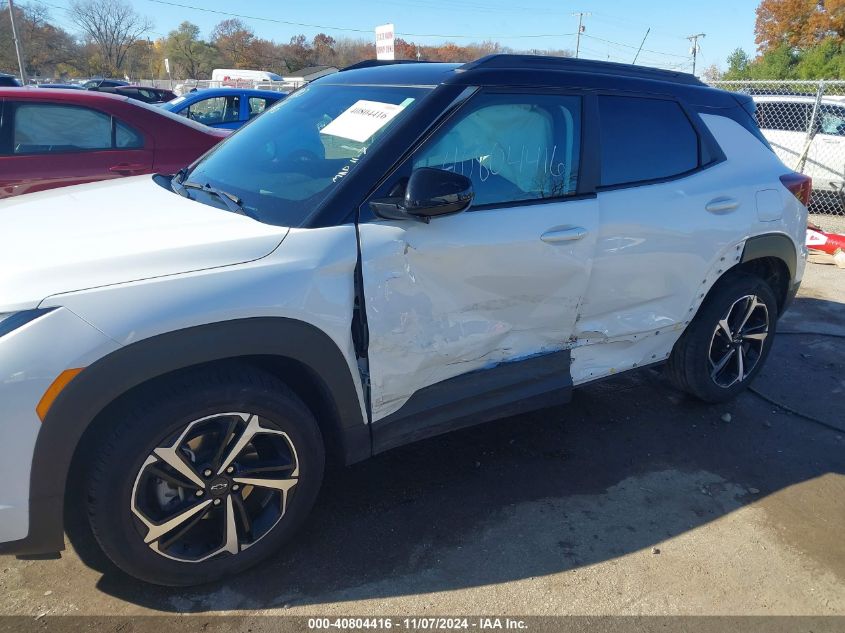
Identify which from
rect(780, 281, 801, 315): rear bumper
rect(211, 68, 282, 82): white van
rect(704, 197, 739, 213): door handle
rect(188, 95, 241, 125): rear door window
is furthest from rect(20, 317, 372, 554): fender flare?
rect(211, 68, 282, 82): white van

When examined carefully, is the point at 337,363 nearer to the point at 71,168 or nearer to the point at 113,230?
the point at 113,230

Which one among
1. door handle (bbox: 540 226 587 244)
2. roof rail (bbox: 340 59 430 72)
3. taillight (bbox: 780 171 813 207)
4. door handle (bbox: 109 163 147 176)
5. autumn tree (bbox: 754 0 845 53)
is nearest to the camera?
door handle (bbox: 540 226 587 244)

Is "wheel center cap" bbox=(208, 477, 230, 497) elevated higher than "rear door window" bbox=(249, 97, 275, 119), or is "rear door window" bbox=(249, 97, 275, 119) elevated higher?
"rear door window" bbox=(249, 97, 275, 119)

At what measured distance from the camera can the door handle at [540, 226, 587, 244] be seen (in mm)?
2828

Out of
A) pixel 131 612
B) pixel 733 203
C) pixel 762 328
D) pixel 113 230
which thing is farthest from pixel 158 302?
pixel 762 328

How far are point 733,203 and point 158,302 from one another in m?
2.92

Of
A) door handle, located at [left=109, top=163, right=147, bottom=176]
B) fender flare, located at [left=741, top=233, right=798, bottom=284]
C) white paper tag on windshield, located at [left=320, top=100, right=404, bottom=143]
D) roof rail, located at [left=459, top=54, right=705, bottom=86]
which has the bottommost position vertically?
fender flare, located at [left=741, top=233, right=798, bottom=284]

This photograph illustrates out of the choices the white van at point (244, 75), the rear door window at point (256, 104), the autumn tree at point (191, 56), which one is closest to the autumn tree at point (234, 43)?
the autumn tree at point (191, 56)

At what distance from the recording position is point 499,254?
106 inches

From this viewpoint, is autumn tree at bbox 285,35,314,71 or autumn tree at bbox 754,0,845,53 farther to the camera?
autumn tree at bbox 285,35,314,71

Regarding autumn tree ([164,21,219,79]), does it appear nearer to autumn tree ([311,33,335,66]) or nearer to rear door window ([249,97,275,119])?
autumn tree ([311,33,335,66])

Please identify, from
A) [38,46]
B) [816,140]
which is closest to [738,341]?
[816,140]

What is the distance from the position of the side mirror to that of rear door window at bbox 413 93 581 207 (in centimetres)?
20

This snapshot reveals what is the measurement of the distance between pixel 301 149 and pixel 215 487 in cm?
148
